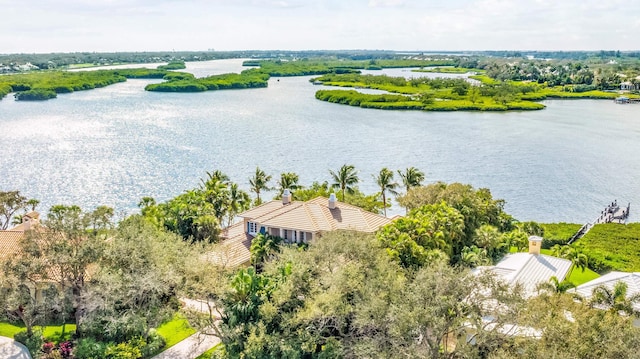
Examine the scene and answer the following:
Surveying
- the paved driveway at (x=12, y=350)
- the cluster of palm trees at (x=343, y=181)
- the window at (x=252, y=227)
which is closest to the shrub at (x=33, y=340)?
the paved driveway at (x=12, y=350)

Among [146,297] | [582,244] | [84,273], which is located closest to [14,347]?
[84,273]

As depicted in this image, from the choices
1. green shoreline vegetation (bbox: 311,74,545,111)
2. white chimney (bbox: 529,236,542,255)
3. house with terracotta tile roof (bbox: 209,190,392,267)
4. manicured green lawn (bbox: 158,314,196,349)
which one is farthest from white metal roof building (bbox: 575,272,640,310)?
green shoreline vegetation (bbox: 311,74,545,111)

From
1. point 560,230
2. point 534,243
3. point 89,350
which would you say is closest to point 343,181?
point 534,243

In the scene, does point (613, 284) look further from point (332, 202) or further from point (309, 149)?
point (309, 149)

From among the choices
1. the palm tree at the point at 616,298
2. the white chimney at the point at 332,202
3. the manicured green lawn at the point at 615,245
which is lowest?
the manicured green lawn at the point at 615,245

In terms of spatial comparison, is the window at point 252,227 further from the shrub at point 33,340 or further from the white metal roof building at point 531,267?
the white metal roof building at point 531,267

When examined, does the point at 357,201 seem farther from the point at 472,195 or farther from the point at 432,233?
the point at 432,233
